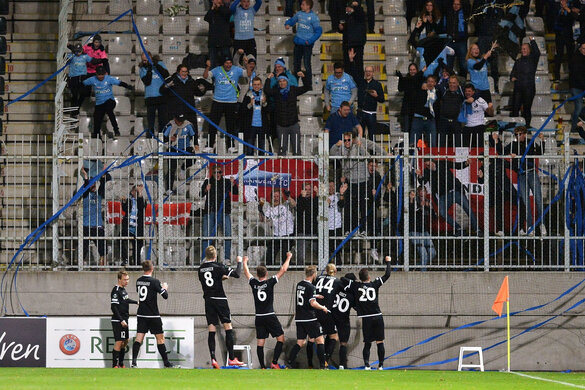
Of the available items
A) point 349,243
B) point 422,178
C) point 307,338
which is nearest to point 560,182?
point 422,178

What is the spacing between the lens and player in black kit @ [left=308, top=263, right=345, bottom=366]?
59.1 feet

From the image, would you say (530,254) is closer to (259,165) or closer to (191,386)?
(259,165)

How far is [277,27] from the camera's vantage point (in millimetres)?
24766

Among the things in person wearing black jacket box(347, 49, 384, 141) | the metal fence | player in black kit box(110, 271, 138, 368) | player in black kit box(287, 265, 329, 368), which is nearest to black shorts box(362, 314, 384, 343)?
player in black kit box(287, 265, 329, 368)

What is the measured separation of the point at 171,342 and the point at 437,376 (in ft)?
15.6

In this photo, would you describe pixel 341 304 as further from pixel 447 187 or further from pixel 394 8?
pixel 394 8

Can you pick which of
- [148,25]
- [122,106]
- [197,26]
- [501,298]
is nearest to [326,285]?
[501,298]

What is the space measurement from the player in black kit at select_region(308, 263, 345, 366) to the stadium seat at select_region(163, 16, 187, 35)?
A: 8.82 metres

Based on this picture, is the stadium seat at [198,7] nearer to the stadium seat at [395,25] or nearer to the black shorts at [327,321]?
the stadium seat at [395,25]

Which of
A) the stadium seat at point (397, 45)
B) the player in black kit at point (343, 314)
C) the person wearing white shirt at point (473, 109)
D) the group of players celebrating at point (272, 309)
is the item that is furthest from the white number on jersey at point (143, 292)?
the stadium seat at point (397, 45)

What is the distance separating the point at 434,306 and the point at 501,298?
1.70m

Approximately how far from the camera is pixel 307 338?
18562 millimetres

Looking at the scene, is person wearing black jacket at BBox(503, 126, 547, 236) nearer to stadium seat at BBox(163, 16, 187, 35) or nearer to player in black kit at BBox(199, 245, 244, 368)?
player in black kit at BBox(199, 245, 244, 368)

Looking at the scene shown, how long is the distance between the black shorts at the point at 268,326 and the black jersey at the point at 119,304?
218 cm
